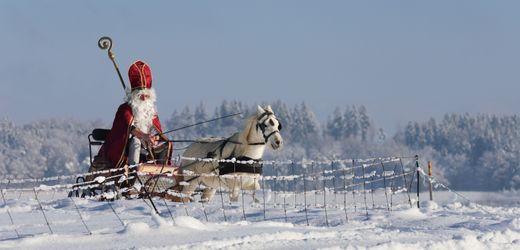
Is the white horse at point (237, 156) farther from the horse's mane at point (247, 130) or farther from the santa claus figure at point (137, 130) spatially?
the santa claus figure at point (137, 130)

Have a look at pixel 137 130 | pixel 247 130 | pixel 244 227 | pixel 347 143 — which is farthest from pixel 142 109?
pixel 347 143

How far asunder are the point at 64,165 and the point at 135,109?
9790 cm

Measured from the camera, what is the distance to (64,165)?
380 feet

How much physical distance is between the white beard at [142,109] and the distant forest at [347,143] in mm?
94132

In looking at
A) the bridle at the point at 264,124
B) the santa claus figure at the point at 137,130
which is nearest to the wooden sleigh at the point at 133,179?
the santa claus figure at the point at 137,130

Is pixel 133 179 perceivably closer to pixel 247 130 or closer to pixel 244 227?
pixel 247 130

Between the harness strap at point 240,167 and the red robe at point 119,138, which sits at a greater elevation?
the red robe at point 119,138

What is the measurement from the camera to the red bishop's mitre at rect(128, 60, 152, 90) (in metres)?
19.3

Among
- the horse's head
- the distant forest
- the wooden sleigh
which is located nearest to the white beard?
the wooden sleigh

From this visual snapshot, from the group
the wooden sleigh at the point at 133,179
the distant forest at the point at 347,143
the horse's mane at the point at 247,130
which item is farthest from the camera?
the distant forest at the point at 347,143

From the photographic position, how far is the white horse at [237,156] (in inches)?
726

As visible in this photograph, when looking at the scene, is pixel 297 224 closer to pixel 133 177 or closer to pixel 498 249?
pixel 498 249

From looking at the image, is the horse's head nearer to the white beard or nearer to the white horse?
the white horse

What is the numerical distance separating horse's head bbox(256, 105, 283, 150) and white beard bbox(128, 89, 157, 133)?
1.60 m
